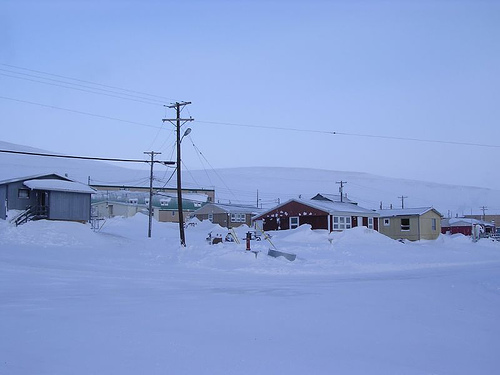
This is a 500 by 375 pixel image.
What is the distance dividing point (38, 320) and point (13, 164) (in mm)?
181079

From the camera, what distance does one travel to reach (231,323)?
11.7 meters

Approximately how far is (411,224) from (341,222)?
12728 millimetres

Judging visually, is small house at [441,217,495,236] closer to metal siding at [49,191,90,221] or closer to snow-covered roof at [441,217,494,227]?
snow-covered roof at [441,217,494,227]

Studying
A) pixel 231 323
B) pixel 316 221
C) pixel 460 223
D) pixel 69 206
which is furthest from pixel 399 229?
pixel 231 323

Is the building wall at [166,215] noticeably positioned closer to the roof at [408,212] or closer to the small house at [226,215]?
the small house at [226,215]

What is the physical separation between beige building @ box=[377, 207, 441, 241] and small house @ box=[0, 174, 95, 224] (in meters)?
37.4

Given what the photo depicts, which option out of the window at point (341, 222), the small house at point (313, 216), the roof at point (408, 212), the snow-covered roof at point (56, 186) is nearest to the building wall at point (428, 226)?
the roof at point (408, 212)

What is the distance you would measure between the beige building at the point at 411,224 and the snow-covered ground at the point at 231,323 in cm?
3751

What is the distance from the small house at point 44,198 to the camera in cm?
4134

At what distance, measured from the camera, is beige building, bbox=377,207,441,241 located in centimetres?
6253

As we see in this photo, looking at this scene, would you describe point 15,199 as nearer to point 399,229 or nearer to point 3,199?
point 3,199

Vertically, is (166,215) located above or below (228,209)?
below

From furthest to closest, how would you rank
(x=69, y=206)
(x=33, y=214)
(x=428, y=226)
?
(x=428, y=226), (x=69, y=206), (x=33, y=214)

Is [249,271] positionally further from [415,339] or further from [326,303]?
[415,339]
